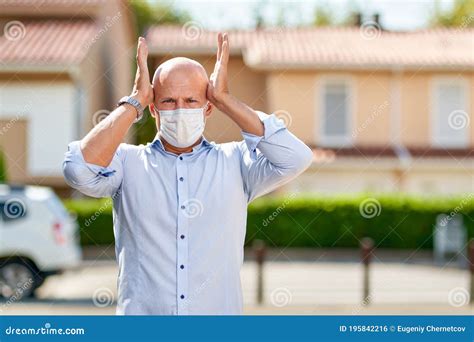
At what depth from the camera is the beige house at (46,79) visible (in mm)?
18688

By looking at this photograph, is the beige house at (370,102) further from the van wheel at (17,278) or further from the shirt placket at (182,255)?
the shirt placket at (182,255)

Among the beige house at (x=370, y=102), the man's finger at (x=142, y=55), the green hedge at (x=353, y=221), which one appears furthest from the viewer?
the beige house at (x=370, y=102)

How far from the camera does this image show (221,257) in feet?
9.96

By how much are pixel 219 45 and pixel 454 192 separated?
20.0 meters

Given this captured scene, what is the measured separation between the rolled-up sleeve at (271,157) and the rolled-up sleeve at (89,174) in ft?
1.38

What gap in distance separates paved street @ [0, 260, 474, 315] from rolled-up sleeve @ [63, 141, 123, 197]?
6876 millimetres

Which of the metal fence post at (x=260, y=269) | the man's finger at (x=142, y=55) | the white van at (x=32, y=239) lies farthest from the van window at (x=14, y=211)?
the man's finger at (x=142, y=55)

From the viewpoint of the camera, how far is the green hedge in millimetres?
19156

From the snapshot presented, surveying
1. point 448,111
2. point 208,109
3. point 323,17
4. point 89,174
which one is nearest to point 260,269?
point 208,109
